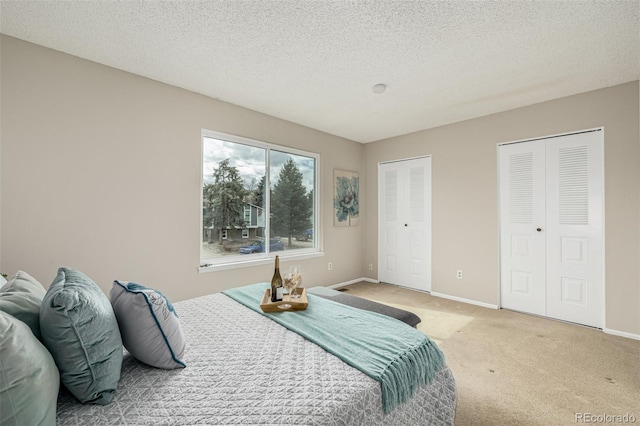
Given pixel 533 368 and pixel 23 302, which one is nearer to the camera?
pixel 23 302

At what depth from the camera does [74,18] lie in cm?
Result: 200

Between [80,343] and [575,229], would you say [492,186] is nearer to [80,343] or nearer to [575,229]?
[575,229]

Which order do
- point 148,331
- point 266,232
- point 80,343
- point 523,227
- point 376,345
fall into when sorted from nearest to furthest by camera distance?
point 80,343 → point 148,331 → point 376,345 → point 523,227 → point 266,232

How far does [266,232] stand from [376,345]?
2.72 m

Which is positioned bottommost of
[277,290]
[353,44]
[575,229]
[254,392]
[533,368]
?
[533,368]

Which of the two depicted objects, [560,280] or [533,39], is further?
[560,280]

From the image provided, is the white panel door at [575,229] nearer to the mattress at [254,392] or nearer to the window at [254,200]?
the mattress at [254,392]

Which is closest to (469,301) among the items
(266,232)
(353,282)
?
(353,282)

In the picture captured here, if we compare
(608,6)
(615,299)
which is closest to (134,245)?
(608,6)

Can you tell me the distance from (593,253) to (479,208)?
1237mm

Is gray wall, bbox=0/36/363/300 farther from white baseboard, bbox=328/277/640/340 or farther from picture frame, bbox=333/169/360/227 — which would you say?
white baseboard, bbox=328/277/640/340

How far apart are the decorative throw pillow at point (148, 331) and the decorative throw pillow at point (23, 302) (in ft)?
0.89

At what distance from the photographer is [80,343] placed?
96 cm

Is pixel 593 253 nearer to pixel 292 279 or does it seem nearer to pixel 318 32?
pixel 292 279
